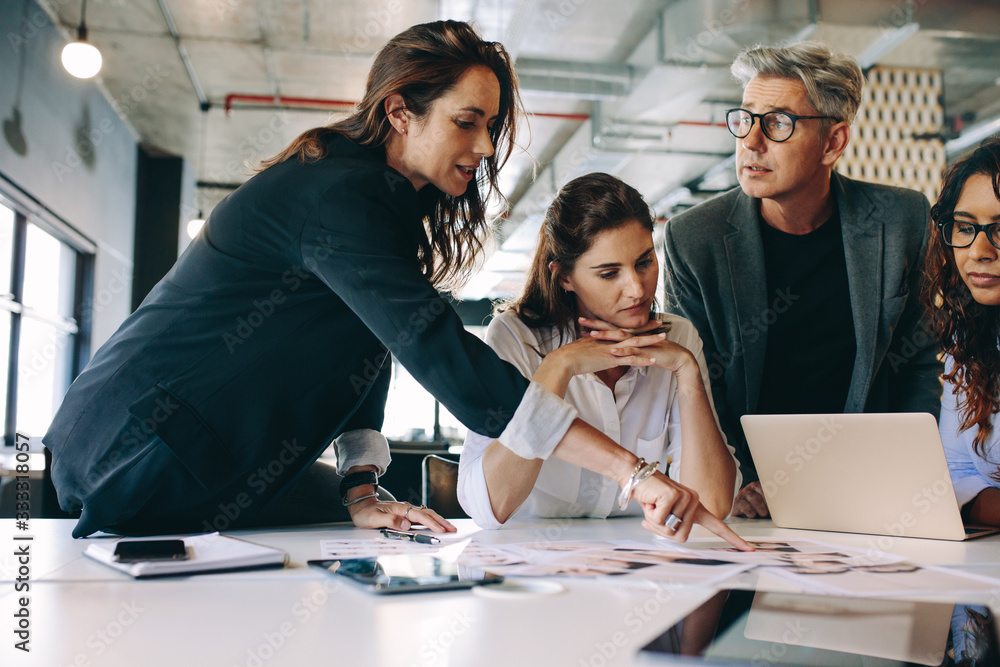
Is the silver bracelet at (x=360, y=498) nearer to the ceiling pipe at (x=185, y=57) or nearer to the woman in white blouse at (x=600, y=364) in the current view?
the woman in white blouse at (x=600, y=364)

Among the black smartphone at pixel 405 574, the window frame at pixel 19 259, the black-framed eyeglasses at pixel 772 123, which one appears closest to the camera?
the black smartphone at pixel 405 574

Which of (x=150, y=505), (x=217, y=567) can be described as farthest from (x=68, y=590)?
(x=150, y=505)

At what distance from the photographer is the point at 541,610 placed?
72 cm

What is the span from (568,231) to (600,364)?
407mm

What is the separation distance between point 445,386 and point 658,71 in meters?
4.66

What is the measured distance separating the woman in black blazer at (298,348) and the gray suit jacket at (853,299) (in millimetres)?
940

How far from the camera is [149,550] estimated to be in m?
0.92

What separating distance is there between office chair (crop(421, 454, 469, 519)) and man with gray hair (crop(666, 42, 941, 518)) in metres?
0.73

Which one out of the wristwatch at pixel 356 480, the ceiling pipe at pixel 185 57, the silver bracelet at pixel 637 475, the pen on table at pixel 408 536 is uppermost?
the ceiling pipe at pixel 185 57

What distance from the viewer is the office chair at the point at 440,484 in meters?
1.98

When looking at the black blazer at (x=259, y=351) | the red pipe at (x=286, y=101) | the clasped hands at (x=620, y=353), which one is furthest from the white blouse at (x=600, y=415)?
the red pipe at (x=286, y=101)

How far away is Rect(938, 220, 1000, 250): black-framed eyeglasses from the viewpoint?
1615 millimetres

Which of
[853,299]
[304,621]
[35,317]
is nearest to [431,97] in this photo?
[304,621]

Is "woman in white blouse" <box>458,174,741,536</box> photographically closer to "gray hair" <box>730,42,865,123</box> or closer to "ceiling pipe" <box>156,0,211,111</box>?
"gray hair" <box>730,42,865,123</box>
